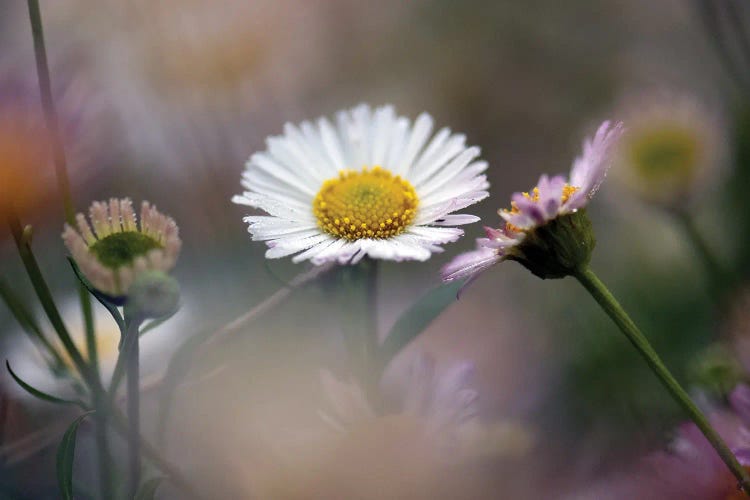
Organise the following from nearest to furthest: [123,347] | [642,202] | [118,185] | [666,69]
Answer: [123,347], [642,202], [118,185], [666,69]

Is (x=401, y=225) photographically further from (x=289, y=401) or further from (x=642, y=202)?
(x=642, y=202)

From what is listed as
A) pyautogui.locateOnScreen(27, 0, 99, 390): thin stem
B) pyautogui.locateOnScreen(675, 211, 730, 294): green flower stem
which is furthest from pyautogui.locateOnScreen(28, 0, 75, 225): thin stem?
pyautogui.locateOnScreen(675, 211, 730, 294): green flower stem

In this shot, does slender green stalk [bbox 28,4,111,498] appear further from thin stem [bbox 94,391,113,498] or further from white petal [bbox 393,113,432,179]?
white petal [bbox 393,113,432,179]

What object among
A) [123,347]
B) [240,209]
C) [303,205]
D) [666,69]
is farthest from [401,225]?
[666,69]

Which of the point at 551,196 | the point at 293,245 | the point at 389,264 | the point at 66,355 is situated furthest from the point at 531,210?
the point at 389,264

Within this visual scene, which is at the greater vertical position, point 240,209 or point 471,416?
point 240,209

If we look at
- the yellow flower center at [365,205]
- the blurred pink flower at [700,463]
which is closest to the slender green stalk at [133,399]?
the yellow flower center at [365,205]

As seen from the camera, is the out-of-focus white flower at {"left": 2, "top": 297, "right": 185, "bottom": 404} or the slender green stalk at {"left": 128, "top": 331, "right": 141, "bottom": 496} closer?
the slender green stalk at {"left": 128, "top": 331, "right": 141, "bottom": 496}
